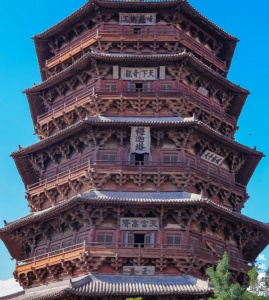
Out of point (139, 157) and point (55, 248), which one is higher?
point (139, 157)

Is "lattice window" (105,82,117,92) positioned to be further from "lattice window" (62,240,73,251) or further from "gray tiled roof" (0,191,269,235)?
"lattice window" (62,240,73,251)

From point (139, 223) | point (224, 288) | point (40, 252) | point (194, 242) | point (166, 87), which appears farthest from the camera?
point (166, 87)

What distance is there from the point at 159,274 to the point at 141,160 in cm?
497

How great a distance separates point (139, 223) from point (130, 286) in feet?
8.83

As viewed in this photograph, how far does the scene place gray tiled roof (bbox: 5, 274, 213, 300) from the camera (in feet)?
55.9

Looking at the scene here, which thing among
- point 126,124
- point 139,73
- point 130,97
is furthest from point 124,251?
point 139,73

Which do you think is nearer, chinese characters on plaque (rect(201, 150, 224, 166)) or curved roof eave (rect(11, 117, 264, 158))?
curved roof eave (rect(11, 117, 264, 158))

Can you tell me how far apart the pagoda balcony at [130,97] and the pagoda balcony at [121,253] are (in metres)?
6.10

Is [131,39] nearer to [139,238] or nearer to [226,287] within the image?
[139,238]

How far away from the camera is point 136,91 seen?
882 inches

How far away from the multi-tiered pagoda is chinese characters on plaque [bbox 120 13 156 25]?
0.16 ft

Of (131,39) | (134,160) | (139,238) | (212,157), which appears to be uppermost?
(131,39)

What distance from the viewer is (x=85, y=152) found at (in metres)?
21.6

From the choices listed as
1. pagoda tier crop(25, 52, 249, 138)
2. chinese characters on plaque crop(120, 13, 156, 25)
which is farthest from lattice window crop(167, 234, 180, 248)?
chinese characters on plaque crop(120, 13, 156, 25)
